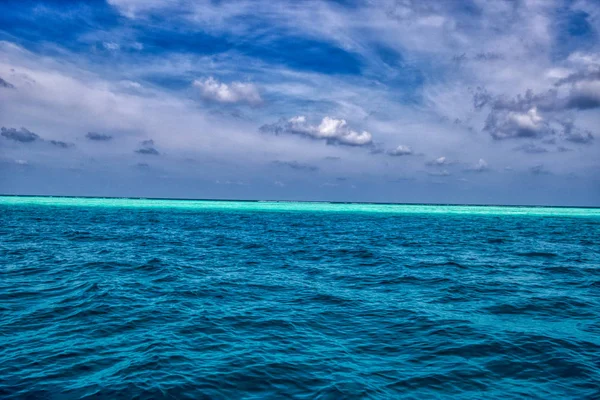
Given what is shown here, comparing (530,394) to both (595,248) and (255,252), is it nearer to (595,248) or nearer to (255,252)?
(255,252)

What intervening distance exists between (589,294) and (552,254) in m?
14.3

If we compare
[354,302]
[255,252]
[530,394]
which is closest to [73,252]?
[255,252]

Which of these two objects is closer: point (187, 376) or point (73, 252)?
point (187, 376)

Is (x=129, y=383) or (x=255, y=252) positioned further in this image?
(x=255, y=252)

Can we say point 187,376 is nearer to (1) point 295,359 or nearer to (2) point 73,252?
(1) point 295,359

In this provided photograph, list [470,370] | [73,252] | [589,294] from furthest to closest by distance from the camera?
[73,252], [589,294], [470,370]

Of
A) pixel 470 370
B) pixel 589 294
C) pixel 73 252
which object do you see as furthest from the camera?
pixel 73 252

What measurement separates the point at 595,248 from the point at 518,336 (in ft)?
103

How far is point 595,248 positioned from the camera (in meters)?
34.9

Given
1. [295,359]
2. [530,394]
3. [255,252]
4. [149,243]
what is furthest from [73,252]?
[530,394]

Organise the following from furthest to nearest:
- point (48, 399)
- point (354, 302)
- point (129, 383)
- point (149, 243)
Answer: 1. point (149, 243)
2. point (354, 302)
3. point (129, 383)
4. point (48, 399)

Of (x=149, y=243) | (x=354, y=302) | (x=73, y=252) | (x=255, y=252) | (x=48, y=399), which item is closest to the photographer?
(x=48, y=399)

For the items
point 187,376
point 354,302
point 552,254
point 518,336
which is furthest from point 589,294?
point 187,376

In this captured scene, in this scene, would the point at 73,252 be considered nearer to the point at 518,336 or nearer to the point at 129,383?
the point at 129,383
